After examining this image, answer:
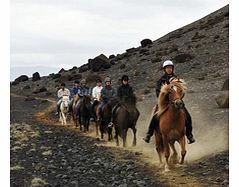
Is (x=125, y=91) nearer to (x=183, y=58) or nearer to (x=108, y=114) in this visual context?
(x=108, y=114)

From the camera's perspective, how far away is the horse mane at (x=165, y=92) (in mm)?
11586

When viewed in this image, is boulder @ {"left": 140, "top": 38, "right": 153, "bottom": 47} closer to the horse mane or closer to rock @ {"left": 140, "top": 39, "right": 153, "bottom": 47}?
rock @ {"left": 140, "top": 39, "right": 153, "bottom": 47}

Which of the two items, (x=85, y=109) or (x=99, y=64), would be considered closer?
(x=85, y=109)

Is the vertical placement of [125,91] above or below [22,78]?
below

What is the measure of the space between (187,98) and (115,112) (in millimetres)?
13976

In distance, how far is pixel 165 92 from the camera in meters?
11.8

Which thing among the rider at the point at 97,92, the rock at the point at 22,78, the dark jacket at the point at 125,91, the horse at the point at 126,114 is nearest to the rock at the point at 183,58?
the rider at the point at 97,92

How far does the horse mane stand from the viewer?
11586mm

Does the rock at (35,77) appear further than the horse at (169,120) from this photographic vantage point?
Yes

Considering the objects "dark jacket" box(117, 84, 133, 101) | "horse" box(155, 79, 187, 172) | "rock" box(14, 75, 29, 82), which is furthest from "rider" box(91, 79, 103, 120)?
"rock" box(14, 75, 29, 82)

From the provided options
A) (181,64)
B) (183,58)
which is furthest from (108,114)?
(183,58)

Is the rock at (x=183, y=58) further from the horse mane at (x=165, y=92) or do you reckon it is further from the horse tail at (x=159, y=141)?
the horse mane at (x=165, y=92)
